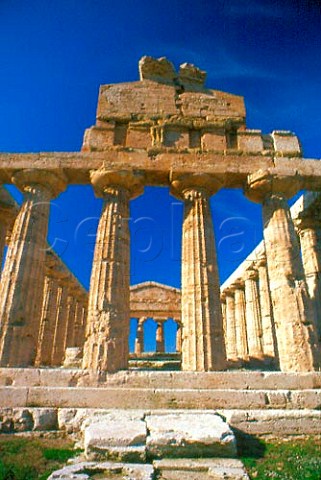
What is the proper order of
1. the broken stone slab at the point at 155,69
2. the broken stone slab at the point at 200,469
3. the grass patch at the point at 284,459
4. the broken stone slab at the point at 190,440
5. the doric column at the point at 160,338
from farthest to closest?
the doric column at the point at 160,338 → the broken stone slab at the point at 155,69 → the broken stone slab at the point at 190,440 → the grass patch at the point at 284,459 → the broken stone slab at the point at 200,469

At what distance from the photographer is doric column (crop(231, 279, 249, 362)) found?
78.2 ft

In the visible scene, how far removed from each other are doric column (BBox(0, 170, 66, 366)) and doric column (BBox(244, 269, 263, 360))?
1463 cm

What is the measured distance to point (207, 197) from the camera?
1298 cm

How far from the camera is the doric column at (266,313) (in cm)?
1982

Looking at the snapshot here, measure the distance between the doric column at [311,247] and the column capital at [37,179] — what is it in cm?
1119

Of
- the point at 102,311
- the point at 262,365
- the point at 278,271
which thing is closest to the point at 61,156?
the point at 102,311

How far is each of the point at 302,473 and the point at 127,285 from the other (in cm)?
712

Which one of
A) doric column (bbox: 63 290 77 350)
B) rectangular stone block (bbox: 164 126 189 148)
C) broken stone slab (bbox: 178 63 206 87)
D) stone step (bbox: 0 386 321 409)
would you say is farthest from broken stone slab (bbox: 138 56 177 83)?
doric column (bbox: 63 290 77 350)

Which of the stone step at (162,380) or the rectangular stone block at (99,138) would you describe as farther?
the rectangular stone block at (99,138)

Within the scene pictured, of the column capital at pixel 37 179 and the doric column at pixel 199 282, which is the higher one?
the column capital at pixel 37 179

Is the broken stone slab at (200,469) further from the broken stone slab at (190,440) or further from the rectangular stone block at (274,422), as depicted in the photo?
the rectangular stone block at (274,422)

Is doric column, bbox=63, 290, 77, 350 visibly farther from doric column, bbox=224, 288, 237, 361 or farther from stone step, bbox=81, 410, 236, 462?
stone step, bbox=81, 410, 236, 462

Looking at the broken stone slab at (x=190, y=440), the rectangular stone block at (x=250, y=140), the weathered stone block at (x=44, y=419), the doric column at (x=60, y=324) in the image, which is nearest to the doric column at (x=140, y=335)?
the doric column at (x=60, y=324)

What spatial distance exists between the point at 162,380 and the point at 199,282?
10.9 feet
